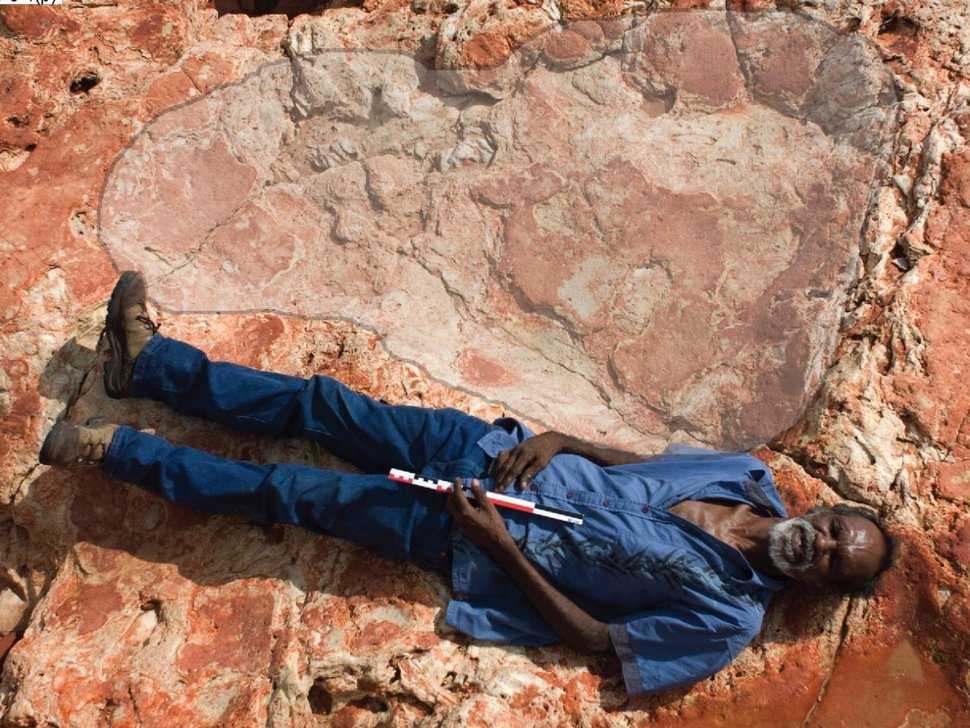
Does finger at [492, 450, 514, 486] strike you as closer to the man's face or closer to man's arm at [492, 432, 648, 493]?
man's arm at [492, 432, 648, 493]

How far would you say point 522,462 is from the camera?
8.63 ft

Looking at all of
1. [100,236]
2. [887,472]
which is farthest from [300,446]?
[887,472]

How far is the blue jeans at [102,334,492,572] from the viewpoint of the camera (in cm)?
265

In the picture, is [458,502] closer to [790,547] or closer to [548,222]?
[790,547]

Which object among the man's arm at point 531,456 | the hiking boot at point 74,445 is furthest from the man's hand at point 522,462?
the hiking boot at point 74,445

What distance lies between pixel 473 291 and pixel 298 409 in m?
1.01

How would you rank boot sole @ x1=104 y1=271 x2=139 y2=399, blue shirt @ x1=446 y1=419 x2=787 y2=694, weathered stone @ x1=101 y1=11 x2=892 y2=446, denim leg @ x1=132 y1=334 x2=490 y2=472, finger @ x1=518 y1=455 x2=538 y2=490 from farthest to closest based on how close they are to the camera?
weathered stone @ x1=101 y1=11 x2=892 y2=446 → boot sole @ x1=104 y1=271 x2=139 y2=399 → denim leg @ x1=132 y1=334 x2=490 y2=472 → finger @ x1=518 y1=455 x2=538 y2=490 → blue shirt @ x1=446 y1=419 x2=787 y2=694

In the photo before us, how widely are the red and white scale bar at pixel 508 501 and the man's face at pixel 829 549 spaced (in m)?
0.62

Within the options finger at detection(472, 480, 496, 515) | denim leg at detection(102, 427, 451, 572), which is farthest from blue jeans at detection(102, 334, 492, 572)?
finger at detection(472, 480, 496, 515)

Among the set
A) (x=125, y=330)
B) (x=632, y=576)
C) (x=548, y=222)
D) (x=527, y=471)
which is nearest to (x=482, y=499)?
(x=527, y=471)

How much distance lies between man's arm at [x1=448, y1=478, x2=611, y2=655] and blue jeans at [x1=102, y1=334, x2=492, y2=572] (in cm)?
11

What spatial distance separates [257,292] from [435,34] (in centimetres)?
148

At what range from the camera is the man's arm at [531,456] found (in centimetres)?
262

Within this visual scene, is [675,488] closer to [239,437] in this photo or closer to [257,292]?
[239,437]
